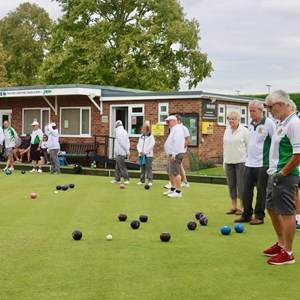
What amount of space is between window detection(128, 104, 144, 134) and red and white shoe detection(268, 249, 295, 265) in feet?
59.3

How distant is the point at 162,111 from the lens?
76.7 ft

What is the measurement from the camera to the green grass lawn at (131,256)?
5113 millimetres

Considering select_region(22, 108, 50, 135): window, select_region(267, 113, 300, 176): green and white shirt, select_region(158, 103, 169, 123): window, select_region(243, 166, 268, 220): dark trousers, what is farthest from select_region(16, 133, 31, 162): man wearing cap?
select_region(267, 113, 300, 176): green and white shirt

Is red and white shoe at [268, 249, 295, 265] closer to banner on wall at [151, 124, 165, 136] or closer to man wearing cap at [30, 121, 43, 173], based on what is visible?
man wearing cap at [30, 121, 43, 173]

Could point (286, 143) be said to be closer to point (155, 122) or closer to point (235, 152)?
point (235, 152)

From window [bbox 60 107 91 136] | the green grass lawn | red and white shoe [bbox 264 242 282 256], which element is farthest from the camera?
window [bbox 60 107 91 136]

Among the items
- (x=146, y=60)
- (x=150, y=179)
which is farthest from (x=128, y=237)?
(x=146, y=60)

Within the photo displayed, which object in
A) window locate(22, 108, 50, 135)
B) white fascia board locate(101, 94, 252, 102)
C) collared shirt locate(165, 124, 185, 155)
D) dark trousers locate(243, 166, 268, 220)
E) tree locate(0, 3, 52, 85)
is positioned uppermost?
tree locate(0, 3, 52, 85)

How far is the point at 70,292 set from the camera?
16.5 ft

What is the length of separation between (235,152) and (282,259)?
4.00 m

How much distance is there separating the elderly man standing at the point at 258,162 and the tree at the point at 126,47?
88.2 feet

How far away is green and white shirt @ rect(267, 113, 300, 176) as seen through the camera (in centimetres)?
596

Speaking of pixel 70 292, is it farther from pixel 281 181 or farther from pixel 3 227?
pixel 3 227

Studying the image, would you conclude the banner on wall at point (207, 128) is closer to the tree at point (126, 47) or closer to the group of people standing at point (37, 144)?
the group of people standing at point (37, 144)
